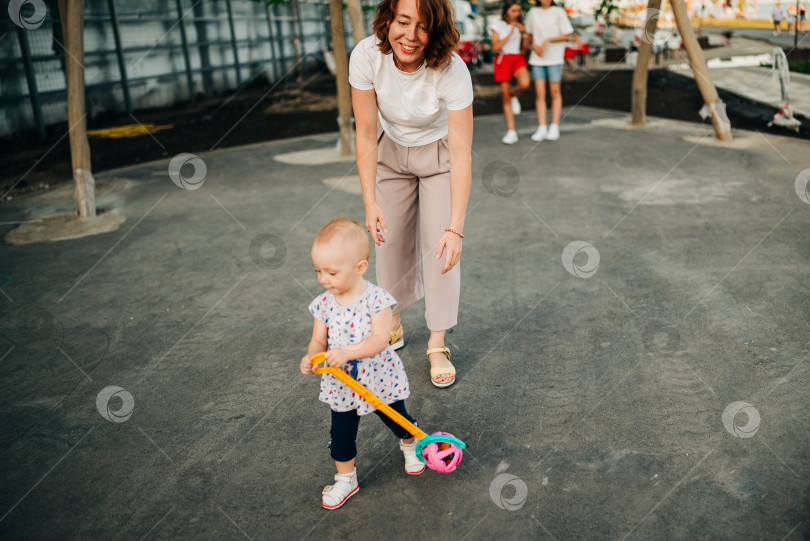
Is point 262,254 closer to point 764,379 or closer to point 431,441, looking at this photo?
point 431,441

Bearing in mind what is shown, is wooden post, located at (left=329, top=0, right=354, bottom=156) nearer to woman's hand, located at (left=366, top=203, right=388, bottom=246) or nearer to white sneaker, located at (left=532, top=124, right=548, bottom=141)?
white sneaker, located at (left=532, top=124, right=548, bottom=141)

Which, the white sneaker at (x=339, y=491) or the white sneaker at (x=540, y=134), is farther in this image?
the white sneaker at (x=540, y=134)

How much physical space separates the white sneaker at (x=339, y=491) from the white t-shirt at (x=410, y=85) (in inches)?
60.2

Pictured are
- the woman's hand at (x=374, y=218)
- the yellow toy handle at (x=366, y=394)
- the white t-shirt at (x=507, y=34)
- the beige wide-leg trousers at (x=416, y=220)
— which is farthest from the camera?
the white t-shirt at (x=507, y=34)

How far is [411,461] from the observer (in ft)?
8.70

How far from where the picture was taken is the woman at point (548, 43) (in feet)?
27.0

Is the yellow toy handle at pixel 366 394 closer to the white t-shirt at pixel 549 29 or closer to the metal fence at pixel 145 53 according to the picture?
the metal fence at pixel 145 53

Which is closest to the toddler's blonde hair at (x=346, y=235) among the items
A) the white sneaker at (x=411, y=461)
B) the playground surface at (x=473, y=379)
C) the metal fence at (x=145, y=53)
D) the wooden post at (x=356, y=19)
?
the white sneaker at (x=411, y=461)

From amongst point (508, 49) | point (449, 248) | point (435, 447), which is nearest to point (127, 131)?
point (508, 49)

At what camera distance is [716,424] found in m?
2.85

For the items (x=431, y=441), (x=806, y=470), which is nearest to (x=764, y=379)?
(x=806, y=470)

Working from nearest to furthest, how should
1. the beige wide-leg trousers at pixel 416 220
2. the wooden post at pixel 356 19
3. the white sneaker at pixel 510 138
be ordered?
the beige wide-leg trousers at pixel 416 220 < the wooden post at pixel 356 19 < the white sneaker at pixel 510 138

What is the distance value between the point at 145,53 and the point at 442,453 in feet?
49.6

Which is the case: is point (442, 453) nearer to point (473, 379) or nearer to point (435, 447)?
point (435, 447)
